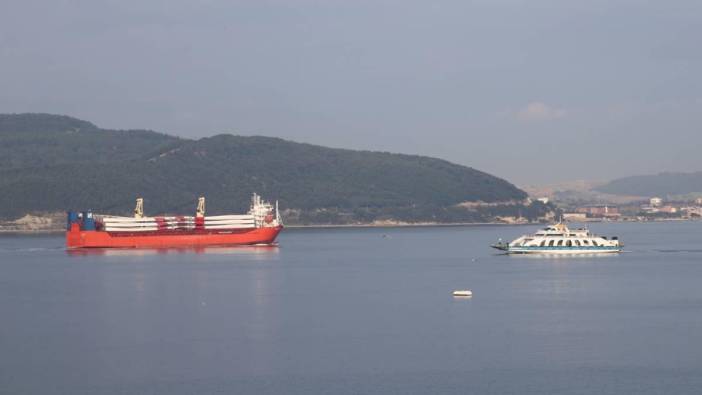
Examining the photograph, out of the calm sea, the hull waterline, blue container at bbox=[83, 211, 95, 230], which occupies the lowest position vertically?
the calm sea

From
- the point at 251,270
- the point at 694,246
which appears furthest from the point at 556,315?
the point at 694,246

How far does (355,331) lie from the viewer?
2084 inches

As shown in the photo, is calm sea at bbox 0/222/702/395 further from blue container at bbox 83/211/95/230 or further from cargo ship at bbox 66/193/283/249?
blue container at bbox 83/211/95/230

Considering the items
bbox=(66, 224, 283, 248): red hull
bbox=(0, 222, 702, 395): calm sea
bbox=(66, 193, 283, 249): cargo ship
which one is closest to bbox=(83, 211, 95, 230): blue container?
bbox=(66, 193, 283, 249): cargo ship

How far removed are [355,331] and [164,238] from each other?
299 ft

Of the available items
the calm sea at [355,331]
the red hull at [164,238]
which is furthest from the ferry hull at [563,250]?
the red hull at [164,238]

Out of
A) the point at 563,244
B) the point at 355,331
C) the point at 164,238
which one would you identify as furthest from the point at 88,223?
the point at 355,331

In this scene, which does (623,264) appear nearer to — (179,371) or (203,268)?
(203,268)

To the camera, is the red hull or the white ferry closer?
the white ferry

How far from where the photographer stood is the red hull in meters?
140

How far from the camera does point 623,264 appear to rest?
9825 cm

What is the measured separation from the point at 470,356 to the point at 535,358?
2.60 metres

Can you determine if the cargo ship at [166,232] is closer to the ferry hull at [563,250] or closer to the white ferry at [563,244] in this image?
the ferry hull at [563,250]

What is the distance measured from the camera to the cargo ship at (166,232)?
140250mm
